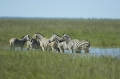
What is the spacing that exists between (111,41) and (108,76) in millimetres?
16360

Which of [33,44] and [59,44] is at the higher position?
[59,44]

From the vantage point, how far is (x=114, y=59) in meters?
13.0

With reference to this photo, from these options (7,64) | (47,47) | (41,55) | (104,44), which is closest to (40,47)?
(47,47)

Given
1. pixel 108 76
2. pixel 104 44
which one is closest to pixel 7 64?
pixel 108 76

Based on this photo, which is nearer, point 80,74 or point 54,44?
point 80,74

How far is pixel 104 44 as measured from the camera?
2409 centimetres

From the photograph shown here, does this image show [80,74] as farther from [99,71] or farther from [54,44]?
[54,44]

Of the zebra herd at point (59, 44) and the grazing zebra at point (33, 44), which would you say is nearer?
the zebra herd at point (59, 44)

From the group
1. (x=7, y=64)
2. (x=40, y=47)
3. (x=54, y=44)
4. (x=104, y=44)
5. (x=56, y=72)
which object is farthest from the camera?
(x=104, y=44)

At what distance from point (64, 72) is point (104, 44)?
1493 centimetres

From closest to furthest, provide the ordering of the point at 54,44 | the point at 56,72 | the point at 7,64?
the point at 56,72, the point at 7,64, the point at 54,44

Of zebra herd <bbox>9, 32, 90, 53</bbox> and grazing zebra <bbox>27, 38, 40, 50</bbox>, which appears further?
grazing zebra <bbox>27, 38, 40, 50</bbox>

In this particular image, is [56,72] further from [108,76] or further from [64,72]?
[108,76]

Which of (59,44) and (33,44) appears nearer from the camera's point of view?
(59,44)
